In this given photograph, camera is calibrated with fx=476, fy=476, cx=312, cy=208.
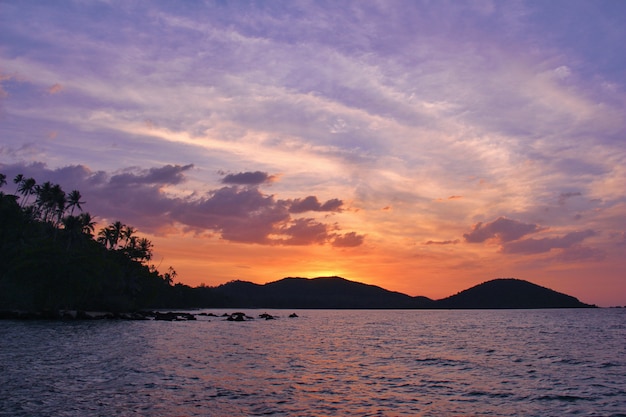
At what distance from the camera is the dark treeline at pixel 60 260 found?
3826 inches

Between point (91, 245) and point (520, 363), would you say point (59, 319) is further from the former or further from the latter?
point (520, 363)

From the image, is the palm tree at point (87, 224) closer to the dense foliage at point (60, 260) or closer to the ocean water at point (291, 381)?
the dense foliage at point (60, 260)

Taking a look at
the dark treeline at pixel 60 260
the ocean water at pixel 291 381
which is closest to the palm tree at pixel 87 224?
the dark treeline at pixel 60 260

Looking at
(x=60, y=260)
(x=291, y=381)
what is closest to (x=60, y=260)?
(x=60, y=260)

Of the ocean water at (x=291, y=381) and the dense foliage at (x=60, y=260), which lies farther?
the dense foliage at (x=60, y=260)

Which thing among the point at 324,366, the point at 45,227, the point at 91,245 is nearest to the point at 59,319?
the point at 91,245

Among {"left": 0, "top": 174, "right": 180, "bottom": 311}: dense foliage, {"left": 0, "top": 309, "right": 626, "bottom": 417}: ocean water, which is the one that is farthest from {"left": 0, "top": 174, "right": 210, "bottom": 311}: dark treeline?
{"left": 0, "top": 309, "right": 626, "bottom": 417}: ocean water

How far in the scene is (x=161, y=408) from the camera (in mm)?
22984

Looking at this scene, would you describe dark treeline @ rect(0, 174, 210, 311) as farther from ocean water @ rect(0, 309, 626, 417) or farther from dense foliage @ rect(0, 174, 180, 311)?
ocean water @ rect(0, 309, 626, 417)

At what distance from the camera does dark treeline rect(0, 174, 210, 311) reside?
319ft

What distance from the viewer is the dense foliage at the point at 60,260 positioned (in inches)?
3826

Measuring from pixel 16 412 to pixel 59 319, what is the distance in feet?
275

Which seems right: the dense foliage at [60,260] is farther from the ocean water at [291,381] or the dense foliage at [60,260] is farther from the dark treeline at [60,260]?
the ocean water at [291,381]

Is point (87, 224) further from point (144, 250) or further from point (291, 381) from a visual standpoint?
point (291, 381)
